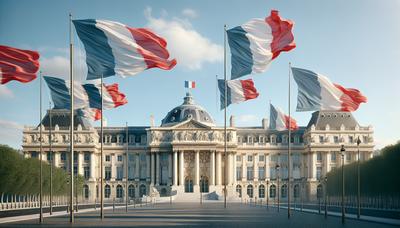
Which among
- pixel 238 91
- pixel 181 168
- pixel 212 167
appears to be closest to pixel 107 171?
pixel 181 168

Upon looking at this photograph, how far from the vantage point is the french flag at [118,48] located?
48.6 meters

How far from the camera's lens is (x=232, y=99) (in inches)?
2532

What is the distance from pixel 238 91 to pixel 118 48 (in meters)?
18.7

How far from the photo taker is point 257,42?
181ft

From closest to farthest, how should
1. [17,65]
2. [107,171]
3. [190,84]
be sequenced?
[17,65] < [190,84] < [107,171]

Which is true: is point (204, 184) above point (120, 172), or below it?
below

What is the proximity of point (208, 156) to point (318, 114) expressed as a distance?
3428cm

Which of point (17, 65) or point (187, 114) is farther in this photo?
point (187, 114)

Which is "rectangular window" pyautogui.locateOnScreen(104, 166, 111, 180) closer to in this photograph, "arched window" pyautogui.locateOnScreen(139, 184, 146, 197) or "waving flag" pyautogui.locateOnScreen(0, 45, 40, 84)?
"arched window" pyautogui.locateOnScreen(139, 184, 146, 197)

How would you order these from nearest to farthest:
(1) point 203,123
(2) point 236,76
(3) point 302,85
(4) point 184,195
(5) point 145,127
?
1. (2) point 236,76
2. (3) point 302,85
3. (4) point 184,195
4. (1) point 203,123
5. (5) point 145,127

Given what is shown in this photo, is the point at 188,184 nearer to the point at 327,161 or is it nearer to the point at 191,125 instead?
the point at 191,125

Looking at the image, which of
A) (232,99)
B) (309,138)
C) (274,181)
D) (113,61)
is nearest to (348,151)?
(309,138)

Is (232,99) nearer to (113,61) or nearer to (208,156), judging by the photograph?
(113,61)

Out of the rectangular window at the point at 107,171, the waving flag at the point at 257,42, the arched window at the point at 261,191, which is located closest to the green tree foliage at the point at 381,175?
the waving flag at the point at 257,42
